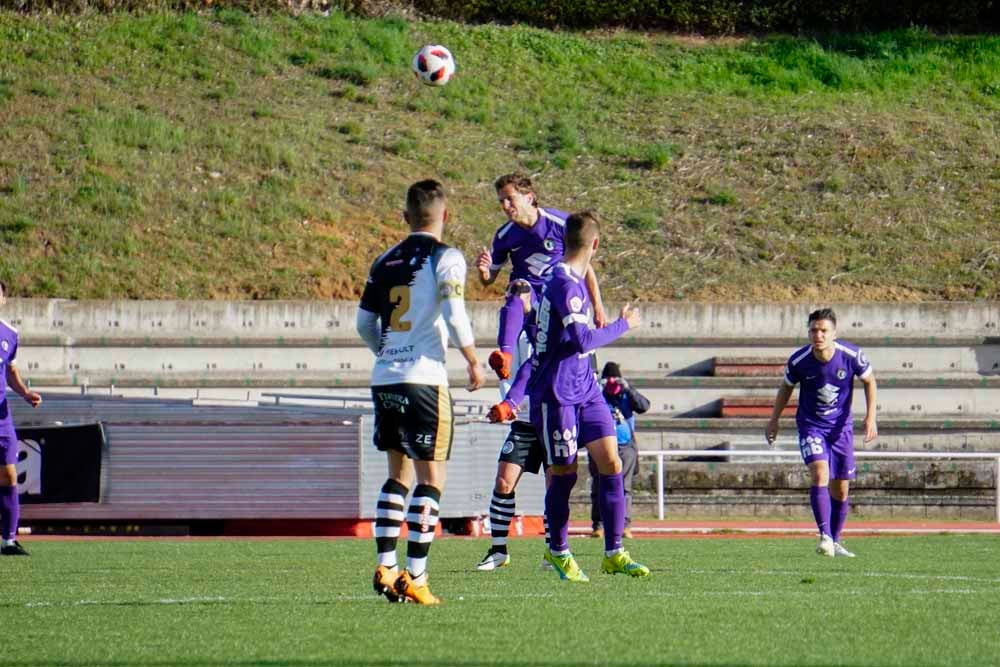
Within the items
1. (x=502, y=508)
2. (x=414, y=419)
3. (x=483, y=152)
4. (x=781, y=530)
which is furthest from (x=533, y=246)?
(x=483, y=152)

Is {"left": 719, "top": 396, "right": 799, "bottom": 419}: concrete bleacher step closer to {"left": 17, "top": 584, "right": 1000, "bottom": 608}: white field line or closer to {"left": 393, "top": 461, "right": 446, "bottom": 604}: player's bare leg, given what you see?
{"left": 17, "top": 584, "right": 1000, "bottom": 608}: white field line

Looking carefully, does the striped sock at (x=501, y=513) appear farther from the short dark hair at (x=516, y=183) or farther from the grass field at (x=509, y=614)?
the short dark hair at (x=516, y=183)

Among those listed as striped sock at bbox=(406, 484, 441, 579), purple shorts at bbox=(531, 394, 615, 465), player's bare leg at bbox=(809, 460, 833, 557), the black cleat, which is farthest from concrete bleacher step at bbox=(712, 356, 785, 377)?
striped sock at bbox=(406, 484, 441, 579)

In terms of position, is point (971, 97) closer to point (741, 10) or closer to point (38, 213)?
point (741, 10)

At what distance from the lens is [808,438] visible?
47.0ft

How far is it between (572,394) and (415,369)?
6.15 feet

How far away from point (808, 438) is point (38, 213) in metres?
19.1

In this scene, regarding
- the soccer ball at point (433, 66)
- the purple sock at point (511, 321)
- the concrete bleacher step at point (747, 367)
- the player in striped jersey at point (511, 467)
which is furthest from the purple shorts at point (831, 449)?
the concrete bleacher step at point (747, 367)

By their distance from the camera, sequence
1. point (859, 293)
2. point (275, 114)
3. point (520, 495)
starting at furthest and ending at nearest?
point (275, 114)
point (859, 293)
point (520, 495)

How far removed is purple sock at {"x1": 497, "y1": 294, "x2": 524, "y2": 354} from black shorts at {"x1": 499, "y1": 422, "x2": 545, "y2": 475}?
636mm

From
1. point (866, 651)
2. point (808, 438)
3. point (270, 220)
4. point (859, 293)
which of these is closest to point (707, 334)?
point (859, 293)

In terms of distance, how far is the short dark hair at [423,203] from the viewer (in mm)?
8523

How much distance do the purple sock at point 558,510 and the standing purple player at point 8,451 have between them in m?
5.82

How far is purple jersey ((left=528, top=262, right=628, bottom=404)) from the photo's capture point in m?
9.80
